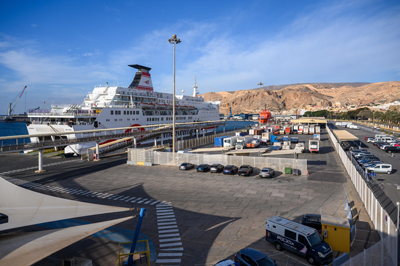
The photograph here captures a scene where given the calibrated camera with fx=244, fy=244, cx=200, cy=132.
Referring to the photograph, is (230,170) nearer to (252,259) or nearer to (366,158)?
(252,259)

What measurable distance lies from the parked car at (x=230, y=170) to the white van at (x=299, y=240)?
15.2 metres

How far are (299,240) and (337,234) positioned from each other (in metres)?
2.12

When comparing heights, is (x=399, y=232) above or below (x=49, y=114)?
below

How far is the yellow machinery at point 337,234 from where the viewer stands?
11.3 metres

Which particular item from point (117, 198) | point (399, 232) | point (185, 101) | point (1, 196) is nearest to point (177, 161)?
point (117, 198)

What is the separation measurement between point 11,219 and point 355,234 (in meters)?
16.2

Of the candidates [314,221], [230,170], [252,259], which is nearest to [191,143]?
[230,170]

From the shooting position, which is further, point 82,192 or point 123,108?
point 123,108

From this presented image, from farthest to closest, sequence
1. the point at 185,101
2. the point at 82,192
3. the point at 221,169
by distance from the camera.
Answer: the point at 185,101, the point at 221,169, the point at 82,192

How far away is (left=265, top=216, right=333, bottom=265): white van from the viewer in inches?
411

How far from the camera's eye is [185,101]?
7975 cm

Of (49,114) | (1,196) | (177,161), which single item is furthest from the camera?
(49,114)

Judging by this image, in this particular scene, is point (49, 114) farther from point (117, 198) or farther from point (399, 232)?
point (399, 232)

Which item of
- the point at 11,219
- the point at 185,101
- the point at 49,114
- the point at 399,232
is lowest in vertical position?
the point at 399,232
